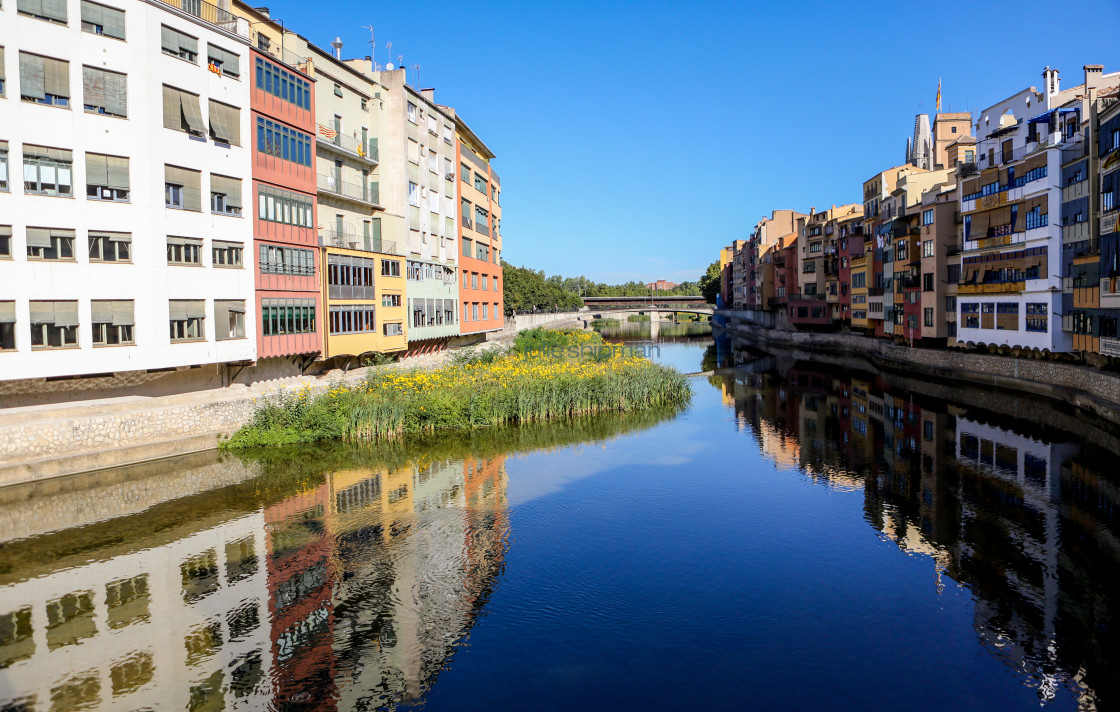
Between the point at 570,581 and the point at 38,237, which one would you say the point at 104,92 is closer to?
the point at 38,237

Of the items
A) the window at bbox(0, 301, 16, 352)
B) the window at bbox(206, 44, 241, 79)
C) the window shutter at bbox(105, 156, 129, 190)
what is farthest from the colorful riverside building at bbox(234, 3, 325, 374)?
the window at bbox(0, 301, 16, 352)

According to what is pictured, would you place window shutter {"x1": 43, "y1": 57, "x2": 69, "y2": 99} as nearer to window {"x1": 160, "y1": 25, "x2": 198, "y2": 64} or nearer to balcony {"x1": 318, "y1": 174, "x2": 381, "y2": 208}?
window {"x1": 160, "y1": 25, "x2": 198, "y2": 64}

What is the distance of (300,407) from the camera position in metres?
30.9

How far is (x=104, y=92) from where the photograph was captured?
26234mm

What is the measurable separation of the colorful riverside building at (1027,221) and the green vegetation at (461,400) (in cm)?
2075

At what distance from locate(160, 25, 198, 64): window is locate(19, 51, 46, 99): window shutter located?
4753 millimetres

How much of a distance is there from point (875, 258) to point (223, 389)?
205 ft

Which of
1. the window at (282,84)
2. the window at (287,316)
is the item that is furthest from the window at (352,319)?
the window at (282,84)

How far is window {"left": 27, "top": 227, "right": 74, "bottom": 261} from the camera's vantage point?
24641 mm

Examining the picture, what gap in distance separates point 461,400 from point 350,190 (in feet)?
51.0

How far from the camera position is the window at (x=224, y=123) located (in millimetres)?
30109

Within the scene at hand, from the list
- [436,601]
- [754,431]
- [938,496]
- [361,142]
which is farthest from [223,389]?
[938,496]

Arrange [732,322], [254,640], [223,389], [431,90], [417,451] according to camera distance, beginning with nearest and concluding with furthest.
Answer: [254,640]
[417,451]
[223,389]
[431,90]
[732,322]

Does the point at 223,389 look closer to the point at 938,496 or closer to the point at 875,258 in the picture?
the point at 938,496
